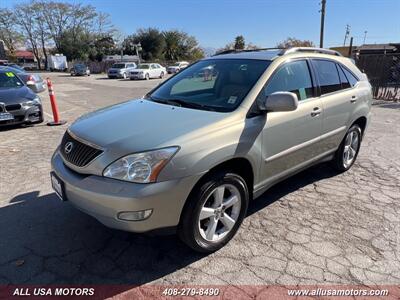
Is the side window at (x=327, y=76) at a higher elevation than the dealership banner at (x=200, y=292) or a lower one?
higher

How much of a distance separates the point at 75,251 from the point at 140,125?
1311 mm

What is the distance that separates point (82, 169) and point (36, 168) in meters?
2.88

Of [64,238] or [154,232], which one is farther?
[64,238]

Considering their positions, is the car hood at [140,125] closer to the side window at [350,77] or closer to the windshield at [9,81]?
the side window at [350,77]

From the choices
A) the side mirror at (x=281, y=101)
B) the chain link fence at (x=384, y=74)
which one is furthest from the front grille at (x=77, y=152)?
the chain link fence at (x=384, y=74)

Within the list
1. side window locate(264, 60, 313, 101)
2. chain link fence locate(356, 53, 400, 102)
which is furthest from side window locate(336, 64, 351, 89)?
chain link fence locate(356, 53, 400, 102)

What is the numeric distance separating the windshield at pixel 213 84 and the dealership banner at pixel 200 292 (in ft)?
5.19

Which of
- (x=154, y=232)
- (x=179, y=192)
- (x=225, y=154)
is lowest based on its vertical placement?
(x=154, y=232)

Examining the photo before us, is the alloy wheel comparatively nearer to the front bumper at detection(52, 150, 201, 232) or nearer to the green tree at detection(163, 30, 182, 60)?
the front bumper at detection(52, 150, 201, 232)

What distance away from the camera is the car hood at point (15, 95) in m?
7.58

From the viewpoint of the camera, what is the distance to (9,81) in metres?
8.55

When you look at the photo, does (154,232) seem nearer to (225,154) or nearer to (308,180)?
(225,154)

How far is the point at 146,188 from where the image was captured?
2.47 meters

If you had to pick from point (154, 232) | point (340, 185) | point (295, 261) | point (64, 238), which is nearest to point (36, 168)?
point (64, 238)
